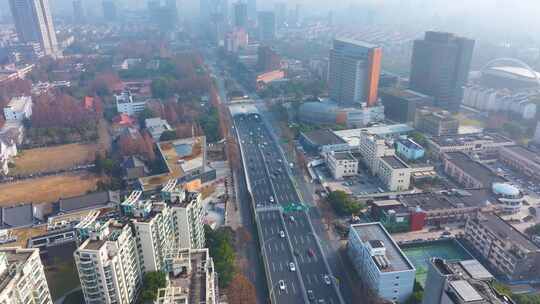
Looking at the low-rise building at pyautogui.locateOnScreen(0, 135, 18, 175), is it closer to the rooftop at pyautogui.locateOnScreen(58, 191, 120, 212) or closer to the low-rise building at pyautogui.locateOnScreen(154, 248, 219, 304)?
the rooftop at pyautogui.locateOnScreen(58, 191, 120, 212)

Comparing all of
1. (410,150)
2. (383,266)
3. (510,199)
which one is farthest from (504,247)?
(410,150)

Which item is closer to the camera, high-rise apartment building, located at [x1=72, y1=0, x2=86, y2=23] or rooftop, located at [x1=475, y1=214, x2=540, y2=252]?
rooftop, located at [x1=475, y1=214, x2=540, y2=252]

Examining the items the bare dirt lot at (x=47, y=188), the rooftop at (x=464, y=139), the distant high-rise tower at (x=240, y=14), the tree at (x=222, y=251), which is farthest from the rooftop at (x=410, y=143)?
the distant high-rise tower at (x=240, y=14)

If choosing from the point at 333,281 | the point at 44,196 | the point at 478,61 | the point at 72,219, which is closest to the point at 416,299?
the point at 333,281

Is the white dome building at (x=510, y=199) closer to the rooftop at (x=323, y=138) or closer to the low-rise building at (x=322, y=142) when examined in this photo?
the low-rise building at (x=322, y=142)

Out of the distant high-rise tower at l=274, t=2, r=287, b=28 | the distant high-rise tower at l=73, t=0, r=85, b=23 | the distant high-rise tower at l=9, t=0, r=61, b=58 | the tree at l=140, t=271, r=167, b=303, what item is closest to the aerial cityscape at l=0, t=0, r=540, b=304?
the tree at l=140, t=271, r=167, b=303
